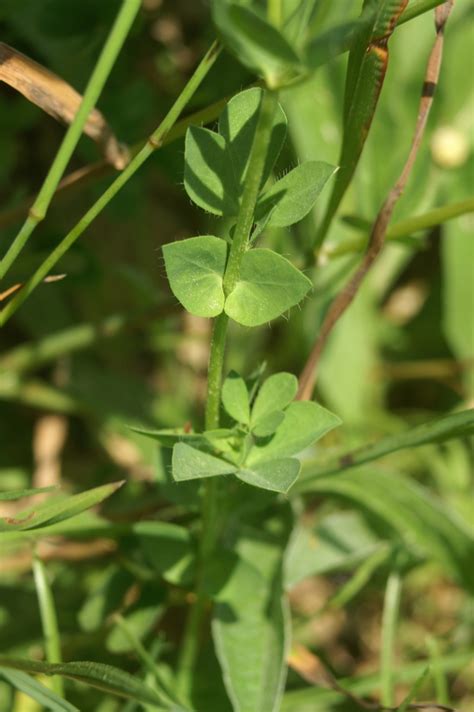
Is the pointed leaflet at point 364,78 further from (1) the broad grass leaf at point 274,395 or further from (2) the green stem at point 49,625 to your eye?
(2) the green stem at point 49,625

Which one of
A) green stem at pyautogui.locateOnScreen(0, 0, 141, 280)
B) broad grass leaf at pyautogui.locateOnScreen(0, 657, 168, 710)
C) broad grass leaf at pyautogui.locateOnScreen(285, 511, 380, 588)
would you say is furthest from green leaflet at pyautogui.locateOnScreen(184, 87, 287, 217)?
broad grass leaf at pyautogui.locateOnScreen(285, 511, 380, 588)

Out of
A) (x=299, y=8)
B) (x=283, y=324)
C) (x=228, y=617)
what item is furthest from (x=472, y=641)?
(x=299, y=8)

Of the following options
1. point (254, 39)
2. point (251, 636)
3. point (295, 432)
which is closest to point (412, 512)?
point (251, 636)

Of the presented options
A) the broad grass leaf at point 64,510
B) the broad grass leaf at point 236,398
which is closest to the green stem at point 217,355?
the broad grass leaf at point 236,398

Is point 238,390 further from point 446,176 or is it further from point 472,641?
point 446,176

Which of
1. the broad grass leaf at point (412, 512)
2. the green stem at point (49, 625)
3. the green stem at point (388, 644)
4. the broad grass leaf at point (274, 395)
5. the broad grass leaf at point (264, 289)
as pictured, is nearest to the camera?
the broad grass leaf at point (264, 289)

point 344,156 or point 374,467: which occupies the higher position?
point 344,156
